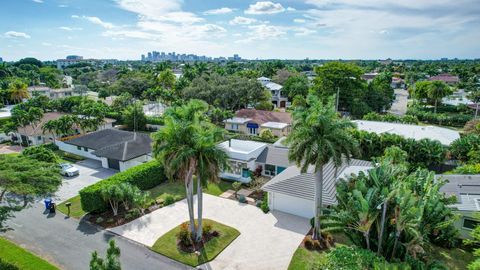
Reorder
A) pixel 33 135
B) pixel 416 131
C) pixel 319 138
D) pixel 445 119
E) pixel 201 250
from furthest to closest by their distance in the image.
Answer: pixel 445 119 → pixel 33 135 → pixel 416 131 → pixel 201 250 → pixel 319 138

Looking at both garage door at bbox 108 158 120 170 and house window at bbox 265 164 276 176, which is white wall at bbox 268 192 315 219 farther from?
garage door at bbox 108 158 120 170

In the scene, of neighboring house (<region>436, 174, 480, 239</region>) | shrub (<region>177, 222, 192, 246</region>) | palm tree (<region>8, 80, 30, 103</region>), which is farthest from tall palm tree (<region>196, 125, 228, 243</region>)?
palm tree (<region>8, 80, 30, 103</region>)

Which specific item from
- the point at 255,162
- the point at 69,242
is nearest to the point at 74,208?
the point at 69,242

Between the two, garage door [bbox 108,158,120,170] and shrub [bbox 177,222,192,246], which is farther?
garage door [bbox 108,158,120,170]

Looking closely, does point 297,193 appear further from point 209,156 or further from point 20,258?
point 20,258

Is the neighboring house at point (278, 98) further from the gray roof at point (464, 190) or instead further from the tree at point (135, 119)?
the gray roof at point (464, 190)

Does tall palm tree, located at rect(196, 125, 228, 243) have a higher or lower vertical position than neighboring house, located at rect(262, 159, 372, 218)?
higher
